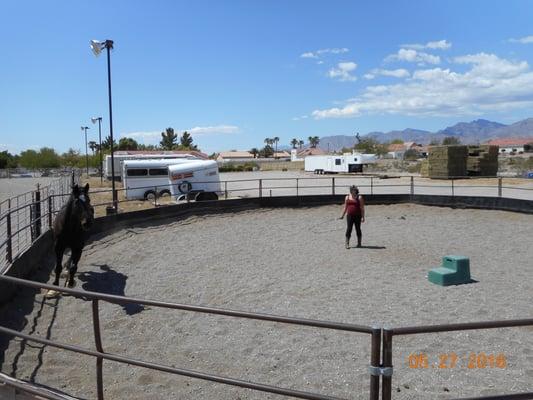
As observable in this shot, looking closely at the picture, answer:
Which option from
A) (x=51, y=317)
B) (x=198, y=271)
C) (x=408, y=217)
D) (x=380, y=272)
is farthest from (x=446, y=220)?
(x=51, y=317)

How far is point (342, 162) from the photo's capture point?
52.7 m

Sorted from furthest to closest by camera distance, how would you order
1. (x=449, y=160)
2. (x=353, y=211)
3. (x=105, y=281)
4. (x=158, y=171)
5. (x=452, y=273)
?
(x=449, y=160) < (x=158, y=171) < (x=353, y=211) < (x=105, y=281) < (x=452, y=273)

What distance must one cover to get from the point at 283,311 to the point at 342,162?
46734 millimetres

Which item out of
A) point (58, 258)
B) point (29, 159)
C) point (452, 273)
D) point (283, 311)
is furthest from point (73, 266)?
point (29, 159)

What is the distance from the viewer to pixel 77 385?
4.73 m

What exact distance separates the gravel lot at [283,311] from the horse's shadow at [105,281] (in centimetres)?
3

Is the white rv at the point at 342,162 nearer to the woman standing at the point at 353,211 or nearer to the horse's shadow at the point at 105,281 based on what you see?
the woman standing at the point at 353,211

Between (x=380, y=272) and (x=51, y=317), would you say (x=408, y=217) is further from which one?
(x=51, y=317)

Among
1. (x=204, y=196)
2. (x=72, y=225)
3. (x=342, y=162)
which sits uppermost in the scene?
(x=342, y=162)

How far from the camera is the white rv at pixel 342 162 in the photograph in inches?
2031

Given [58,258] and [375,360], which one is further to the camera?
[58,258]

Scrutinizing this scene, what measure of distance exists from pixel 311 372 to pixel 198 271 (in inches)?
198

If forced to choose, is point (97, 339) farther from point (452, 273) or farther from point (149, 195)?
point (149, 195)

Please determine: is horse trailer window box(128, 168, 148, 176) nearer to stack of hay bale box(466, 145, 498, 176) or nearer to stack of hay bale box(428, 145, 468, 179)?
stack of hay bale box(428, 145, 468, 179)
